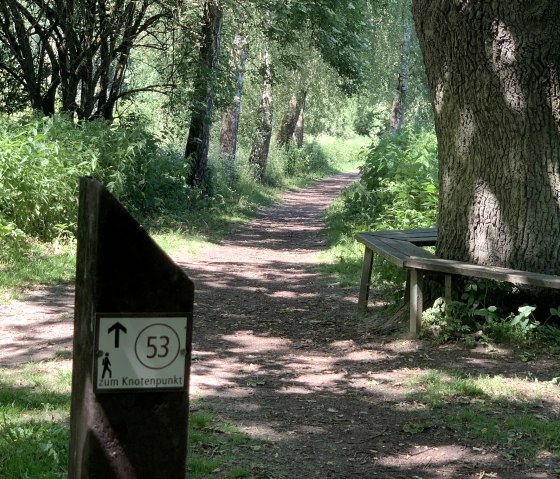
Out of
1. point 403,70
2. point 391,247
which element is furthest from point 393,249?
point 403,70

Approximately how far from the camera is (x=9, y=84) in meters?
18.0

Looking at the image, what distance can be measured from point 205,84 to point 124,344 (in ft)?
51.1

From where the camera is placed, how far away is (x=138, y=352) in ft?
7.84

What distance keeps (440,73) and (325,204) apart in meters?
18.2

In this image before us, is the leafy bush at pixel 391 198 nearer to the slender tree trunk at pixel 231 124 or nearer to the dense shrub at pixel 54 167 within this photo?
the dense shrub at pixel 54 167

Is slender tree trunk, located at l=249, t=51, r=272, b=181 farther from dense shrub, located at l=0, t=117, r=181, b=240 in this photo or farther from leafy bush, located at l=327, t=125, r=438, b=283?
dense shrub, located at l=0, t=117, r=181, b=240

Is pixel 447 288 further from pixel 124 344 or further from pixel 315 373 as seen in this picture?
pixel 124 344

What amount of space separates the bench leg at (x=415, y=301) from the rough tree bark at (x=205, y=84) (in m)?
10.3

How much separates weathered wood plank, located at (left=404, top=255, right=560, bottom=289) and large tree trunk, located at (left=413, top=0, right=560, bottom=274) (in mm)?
375

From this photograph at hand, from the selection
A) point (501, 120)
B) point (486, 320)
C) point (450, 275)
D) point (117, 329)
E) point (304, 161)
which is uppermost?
A: point (304, 161)

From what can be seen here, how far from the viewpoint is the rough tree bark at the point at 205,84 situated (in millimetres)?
17469

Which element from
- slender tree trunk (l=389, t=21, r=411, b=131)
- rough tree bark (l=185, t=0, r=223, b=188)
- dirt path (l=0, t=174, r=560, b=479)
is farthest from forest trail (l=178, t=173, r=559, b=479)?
slender tree trunk (l=389, t=21, r=411, b=131)

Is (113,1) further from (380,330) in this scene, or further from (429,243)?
(380,330)

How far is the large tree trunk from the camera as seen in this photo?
716cm
